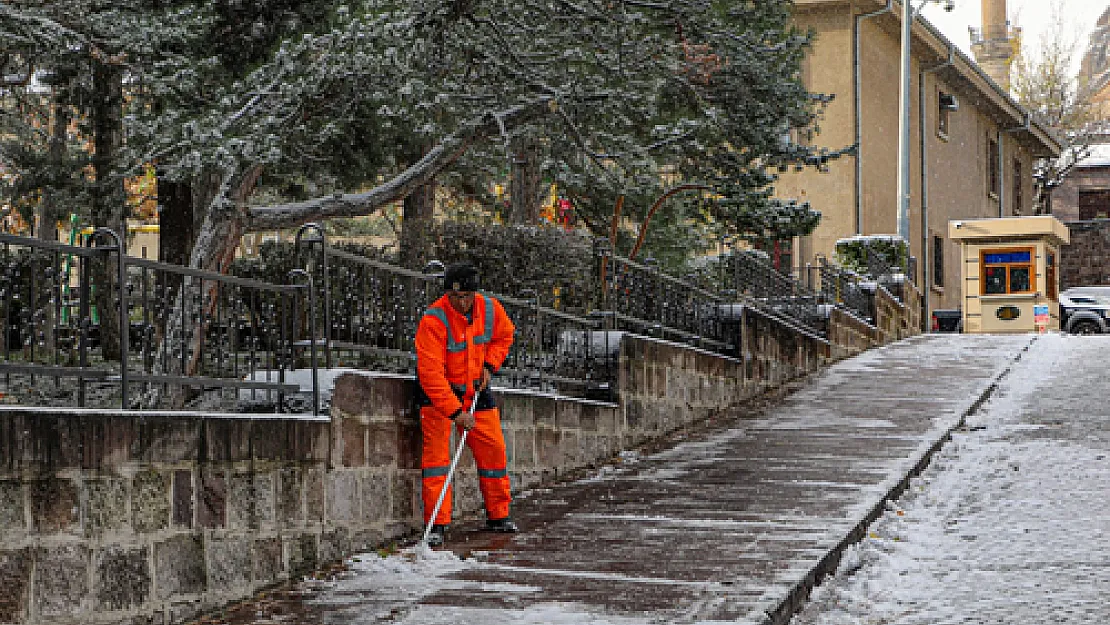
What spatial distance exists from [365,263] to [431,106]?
4.86 metres

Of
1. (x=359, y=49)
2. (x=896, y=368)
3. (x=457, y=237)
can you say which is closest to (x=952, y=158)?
(x=896, y=368)

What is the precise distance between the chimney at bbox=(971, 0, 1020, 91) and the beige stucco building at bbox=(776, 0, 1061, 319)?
17.1 feet

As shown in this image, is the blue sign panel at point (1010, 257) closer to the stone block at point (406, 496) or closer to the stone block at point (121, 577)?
the stone block at point (406, 496)

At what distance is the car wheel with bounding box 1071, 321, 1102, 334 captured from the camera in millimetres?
31047

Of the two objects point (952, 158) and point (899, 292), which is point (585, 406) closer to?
point (899, 292)

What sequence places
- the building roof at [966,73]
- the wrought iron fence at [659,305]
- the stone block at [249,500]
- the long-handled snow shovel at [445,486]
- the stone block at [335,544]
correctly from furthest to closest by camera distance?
the building roof at [966,73] → the wrought iron fence at [659,305] → the long-handled snow shovel at [445,486] → the stone block at [335,544] → the stone block at [249,500]

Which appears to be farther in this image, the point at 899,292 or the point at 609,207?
the point at 899,292

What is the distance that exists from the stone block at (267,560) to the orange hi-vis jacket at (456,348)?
1.56m

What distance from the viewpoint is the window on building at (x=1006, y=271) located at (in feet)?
97.2

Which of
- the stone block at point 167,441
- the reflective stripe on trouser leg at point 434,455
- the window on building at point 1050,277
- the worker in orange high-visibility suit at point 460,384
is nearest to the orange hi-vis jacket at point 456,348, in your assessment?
the worker in orange high-visibility suit at point 460,384

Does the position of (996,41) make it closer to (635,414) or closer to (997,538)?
(635,414)

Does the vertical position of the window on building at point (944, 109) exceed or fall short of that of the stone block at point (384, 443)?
it exceeds it

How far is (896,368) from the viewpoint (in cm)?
1859

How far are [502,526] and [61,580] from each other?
3509 millimetres
